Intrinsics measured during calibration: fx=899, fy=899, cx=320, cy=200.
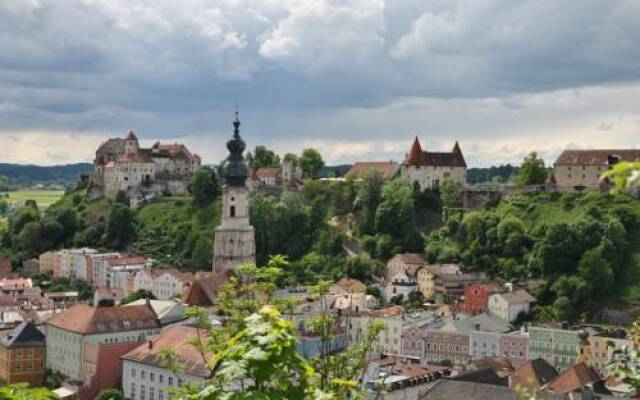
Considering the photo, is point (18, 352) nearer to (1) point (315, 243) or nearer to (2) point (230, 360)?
(1) point (315, 243)

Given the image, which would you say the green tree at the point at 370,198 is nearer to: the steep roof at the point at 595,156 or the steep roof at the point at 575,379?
the steep roof at the point at 595,156

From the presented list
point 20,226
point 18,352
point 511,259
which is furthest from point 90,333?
point 20,226

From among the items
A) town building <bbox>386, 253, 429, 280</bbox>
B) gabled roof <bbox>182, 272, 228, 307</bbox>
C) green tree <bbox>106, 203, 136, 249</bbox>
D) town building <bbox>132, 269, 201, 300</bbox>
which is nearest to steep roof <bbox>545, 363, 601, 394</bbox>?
gabled roof <bbox>182, 272, 228, 307</bbox>

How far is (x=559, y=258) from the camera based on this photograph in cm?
7069

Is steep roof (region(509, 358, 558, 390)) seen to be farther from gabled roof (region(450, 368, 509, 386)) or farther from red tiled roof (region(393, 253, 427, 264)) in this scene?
red tiled roof (region(393, 253, 427, 264))

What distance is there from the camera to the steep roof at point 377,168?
102512 millimetres

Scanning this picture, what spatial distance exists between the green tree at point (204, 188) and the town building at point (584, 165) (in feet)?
127

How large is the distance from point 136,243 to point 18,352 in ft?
149

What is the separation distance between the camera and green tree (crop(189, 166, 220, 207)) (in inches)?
4023

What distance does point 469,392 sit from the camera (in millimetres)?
33938

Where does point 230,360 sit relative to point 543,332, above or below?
above

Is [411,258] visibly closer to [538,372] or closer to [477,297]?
[477,297]

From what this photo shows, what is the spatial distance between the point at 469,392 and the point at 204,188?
2815 inches

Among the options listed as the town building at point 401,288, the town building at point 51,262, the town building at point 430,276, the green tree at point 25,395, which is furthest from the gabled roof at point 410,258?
the green tree at point 25,395
